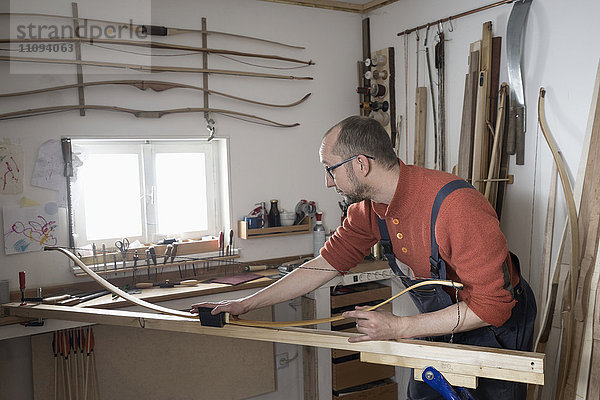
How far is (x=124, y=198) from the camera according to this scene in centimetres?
352

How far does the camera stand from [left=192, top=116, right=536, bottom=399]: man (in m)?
1.71

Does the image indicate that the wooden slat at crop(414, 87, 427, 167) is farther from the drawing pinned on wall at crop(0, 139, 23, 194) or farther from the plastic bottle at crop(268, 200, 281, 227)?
the drawing pinned on wall at crop(0, 139, 23, 194)

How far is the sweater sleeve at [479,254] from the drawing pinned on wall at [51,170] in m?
2.38

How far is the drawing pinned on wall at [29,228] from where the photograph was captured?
3.04m

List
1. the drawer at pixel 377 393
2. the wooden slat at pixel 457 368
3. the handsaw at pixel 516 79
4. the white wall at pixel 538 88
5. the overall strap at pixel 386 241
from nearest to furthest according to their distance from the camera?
1. the wooden slat at pixel 457 368
2. the overall strap at pixel 386 241
3. the white wall at pixel 538 88
4. the handsaw at pixel 516 79
5. the drawer at pixel 377 393

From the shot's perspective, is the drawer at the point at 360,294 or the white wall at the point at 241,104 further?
the drawer at the point at 360,294

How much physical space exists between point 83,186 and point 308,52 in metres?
1.91

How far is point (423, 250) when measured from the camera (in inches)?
77.9

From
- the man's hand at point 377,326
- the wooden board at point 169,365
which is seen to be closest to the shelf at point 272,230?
the wooden board at point 169,365

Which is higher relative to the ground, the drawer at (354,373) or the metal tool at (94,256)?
the metal tool at (94,256)

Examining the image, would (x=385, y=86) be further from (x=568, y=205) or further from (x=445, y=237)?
(x=445, y=237)

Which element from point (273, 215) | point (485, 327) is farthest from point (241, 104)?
point (485, 327)

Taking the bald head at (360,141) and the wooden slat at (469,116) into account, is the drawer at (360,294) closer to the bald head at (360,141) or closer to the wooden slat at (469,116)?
the wooden slat at (469,116)

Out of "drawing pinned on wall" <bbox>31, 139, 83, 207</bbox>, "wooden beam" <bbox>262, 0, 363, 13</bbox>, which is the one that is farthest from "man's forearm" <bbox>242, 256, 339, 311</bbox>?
"wooden beam" <bbox>262, 0, 363, 13</bbox>
